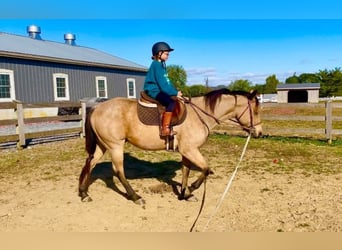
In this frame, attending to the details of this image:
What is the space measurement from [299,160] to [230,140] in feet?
10.3

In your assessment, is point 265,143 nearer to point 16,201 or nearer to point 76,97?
point 16,201

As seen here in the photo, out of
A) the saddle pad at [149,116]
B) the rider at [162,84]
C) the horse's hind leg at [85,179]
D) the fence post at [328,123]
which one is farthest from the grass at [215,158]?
the rider at [162,84]

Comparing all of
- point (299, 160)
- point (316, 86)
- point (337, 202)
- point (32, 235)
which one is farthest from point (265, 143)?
point (316, 86)

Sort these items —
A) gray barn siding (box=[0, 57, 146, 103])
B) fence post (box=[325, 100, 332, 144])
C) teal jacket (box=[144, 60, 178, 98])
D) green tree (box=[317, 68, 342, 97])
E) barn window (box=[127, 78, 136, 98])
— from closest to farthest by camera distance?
teal jacket (box=[144, 60, 178, 98]) → fence post (box=[325, 100, 332, 144]) → gray barn siding (box=[0, 57, 146, 103]) → barn window (box=[127, 78, 136, 98]) → green tree (box=[317, 68, 342, 97])

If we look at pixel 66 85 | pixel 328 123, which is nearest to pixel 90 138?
pixel 328 123

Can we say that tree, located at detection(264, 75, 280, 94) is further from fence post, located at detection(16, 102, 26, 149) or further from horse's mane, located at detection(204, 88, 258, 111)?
horse's mane, located at detection(204, 88, 258, 111)

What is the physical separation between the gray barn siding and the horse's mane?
594 inches

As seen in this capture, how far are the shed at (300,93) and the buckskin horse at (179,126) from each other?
4476 cm

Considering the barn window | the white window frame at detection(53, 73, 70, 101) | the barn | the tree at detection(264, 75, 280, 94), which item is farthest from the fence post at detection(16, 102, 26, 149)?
the tree at detection(264, 75, 280, 94)

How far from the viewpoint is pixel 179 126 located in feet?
15.0

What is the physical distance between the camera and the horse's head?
4746mm

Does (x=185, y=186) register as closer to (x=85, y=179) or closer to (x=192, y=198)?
(x=192, y=198)

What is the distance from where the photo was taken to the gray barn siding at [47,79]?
17.1 m

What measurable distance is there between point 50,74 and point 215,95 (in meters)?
16.6
